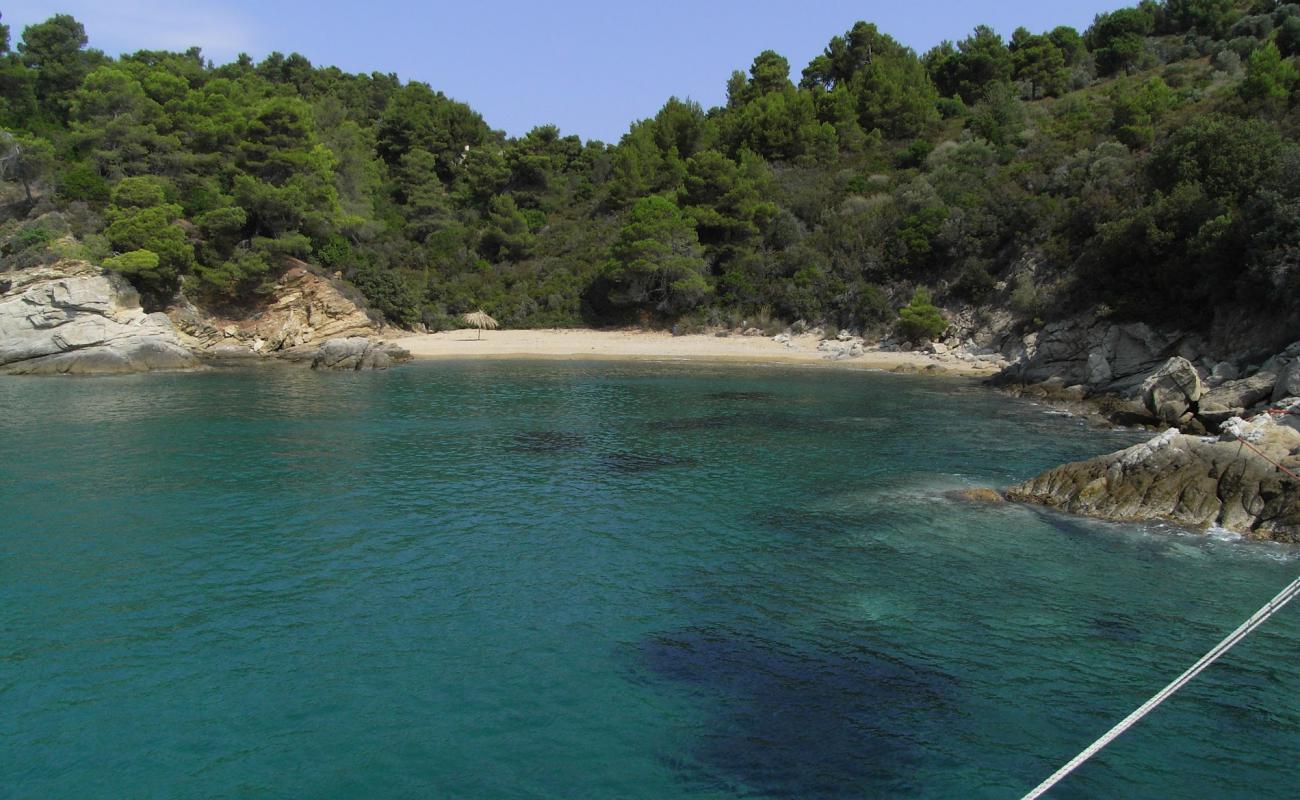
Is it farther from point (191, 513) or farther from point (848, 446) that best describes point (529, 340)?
point (191, 513)

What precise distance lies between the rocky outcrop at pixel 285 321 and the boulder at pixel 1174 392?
127 ft

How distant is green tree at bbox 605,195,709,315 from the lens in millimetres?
48778

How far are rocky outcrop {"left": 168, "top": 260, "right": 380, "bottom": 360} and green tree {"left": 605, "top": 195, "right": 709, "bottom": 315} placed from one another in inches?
596

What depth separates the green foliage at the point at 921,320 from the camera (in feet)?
136

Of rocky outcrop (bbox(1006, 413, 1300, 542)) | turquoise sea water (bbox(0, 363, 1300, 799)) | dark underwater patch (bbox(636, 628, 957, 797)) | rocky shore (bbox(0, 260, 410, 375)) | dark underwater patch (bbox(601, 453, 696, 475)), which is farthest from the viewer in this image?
rocky shore (bbox(0, 260, 410, 375))

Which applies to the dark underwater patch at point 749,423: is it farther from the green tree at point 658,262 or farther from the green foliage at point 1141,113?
the green foliage at point 1141,113

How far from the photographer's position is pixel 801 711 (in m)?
Answer: 8.38

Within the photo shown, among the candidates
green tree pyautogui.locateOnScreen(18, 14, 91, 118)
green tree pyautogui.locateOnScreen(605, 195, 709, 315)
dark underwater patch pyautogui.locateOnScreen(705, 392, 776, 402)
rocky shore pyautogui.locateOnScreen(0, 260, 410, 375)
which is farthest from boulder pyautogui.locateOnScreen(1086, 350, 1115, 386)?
green tree pyautogui.locateOnScreen(18, 14, 91, 118)

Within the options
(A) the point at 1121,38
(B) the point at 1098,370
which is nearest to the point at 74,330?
(B) the point at 1098,370

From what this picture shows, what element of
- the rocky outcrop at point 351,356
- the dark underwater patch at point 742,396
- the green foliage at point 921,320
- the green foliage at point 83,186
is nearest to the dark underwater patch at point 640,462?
the dark underwater patch at point 742,396

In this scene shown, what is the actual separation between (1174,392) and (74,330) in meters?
42.7

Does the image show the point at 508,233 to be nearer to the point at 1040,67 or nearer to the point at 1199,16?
the point at 1040,67

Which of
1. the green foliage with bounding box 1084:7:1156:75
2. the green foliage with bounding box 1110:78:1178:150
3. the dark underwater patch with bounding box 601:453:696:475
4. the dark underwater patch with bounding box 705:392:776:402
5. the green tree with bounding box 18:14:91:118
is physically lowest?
the dark underwater patch with bounding box 601:453:696:475

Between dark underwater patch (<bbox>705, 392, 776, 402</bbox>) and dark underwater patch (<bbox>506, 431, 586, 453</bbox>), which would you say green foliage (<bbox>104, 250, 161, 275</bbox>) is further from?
dark underwater patch (<bbox>705, 392, 776, 402</bbox>)
